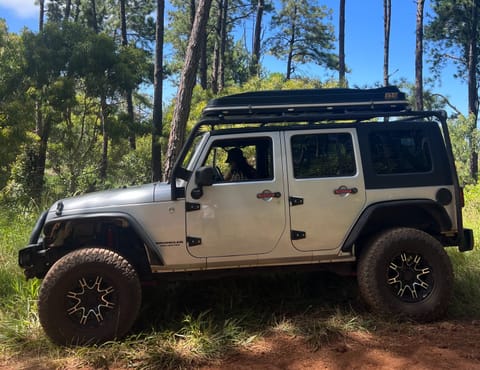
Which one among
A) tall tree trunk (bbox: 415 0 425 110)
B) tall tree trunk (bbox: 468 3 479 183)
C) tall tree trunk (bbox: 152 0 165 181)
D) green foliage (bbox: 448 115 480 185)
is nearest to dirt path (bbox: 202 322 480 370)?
tall tree trunk (bbox: 152 0 165 181)

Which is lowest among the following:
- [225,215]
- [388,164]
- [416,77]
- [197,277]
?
[197,277]

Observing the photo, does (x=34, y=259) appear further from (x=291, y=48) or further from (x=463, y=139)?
(x=291, y=48)

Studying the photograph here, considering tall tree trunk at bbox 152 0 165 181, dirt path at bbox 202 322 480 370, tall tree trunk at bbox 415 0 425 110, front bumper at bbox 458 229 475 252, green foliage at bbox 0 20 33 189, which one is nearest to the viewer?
dirt path at bbox 202 322 480 370

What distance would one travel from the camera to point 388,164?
4.39 metres

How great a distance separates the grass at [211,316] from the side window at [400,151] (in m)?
1.52

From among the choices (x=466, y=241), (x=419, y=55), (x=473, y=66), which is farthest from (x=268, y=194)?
(x=473, y=66)

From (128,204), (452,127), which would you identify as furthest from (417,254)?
(452,127)

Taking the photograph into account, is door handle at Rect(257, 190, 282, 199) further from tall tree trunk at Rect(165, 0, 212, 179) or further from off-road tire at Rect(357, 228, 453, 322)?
tall tree trunk at Rect(165, 0, 212, 179)

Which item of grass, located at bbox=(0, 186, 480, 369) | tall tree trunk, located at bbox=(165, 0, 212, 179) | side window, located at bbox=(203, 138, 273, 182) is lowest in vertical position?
grass, located at bbox=(0, 186, 480, 369)

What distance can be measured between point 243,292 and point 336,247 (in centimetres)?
135

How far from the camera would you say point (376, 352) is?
366cm

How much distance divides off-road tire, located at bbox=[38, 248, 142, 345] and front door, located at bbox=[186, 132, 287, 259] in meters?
0.72

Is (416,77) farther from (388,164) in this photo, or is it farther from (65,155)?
(388,164)

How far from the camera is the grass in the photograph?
372cm
